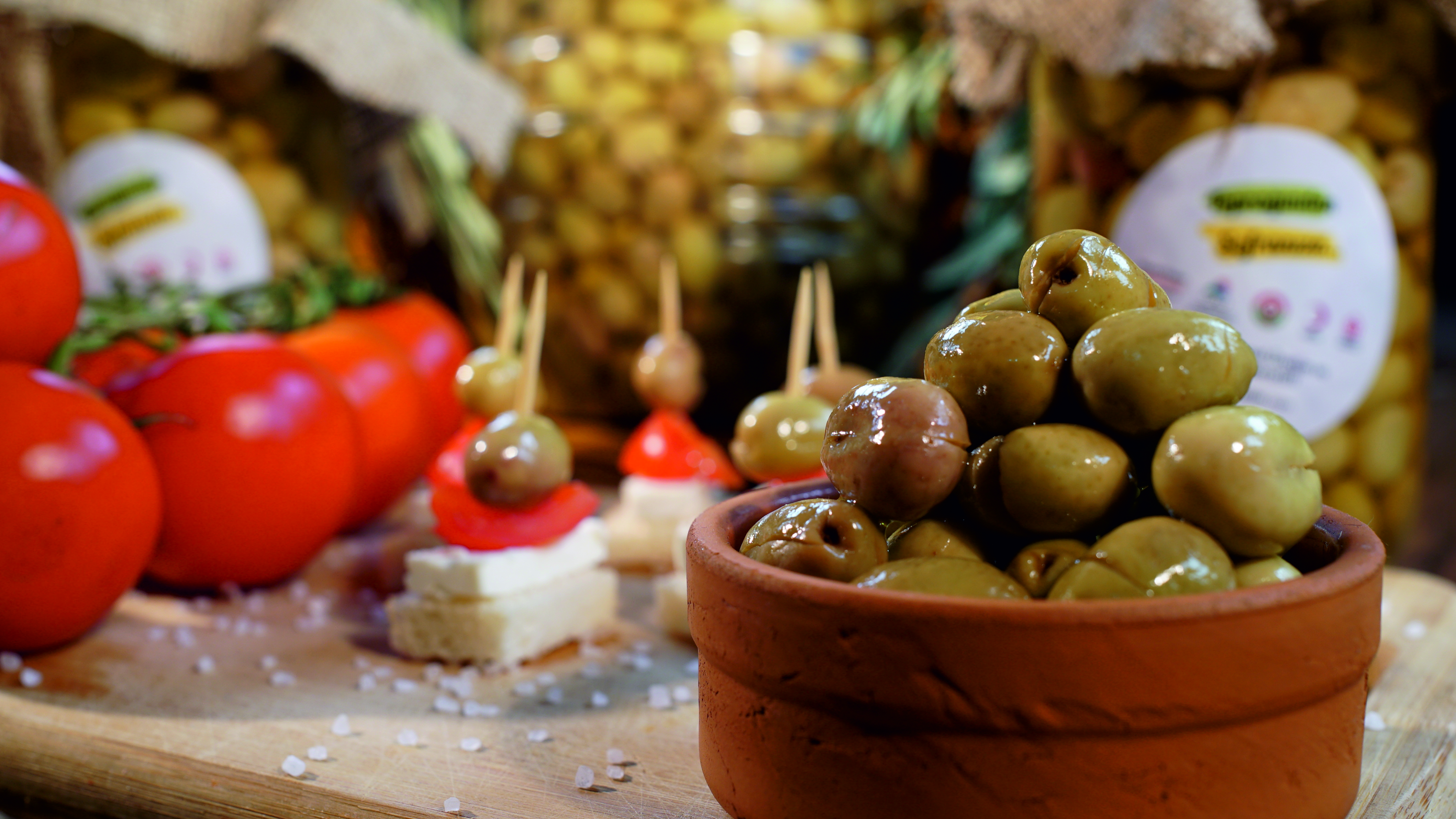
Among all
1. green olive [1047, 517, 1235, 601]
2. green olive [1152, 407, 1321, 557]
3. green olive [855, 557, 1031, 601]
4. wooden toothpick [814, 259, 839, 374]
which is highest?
green olive [1152, 407, 1321, 557]

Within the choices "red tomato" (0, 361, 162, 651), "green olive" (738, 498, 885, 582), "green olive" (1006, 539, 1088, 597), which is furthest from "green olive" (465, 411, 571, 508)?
"green olive" (1006, 539, 1088, 597)

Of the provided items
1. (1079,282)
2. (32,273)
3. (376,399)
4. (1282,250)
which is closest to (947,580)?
(1079,282)

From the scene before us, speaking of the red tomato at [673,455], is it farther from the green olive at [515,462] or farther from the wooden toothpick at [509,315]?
the green olive at [515,462]

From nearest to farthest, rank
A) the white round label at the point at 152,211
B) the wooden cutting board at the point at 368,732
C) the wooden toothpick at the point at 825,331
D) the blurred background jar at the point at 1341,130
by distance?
1. the wooden cutting board at the point at 368,732
2. the blurred background jar at the point at 1341,130
3. the wooden toothpick at the point at 825,331
4. the white round label at the point at 152,211

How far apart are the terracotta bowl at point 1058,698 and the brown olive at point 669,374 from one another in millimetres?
675

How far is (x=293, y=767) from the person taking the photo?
702mm

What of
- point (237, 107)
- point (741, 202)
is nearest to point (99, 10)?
point (237, 107)

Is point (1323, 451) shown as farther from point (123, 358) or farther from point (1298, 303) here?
point (123, 358)

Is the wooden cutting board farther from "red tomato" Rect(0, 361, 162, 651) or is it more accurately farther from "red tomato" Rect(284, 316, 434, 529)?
"red tomato" Rect(284, 316, 434, 529)

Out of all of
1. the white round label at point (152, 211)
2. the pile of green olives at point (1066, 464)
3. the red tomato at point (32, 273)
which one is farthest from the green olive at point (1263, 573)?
the white round label at point (152, 211)

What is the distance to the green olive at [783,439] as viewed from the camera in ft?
3.05

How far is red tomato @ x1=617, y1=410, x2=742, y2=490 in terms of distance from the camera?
120cm

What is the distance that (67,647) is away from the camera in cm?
94

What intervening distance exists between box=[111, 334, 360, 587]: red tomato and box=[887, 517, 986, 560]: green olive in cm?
66
